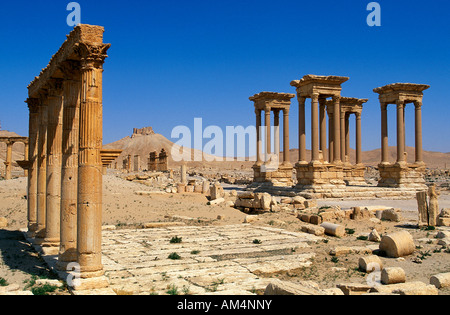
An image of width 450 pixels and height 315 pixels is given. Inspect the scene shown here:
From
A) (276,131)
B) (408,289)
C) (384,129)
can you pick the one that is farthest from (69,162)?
(384,129)

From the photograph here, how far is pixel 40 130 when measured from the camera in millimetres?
12289

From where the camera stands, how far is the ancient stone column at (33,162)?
42.8 feet

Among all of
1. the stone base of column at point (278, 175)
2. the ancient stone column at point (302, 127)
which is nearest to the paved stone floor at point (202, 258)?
the ancient stone column at point (302, 127)

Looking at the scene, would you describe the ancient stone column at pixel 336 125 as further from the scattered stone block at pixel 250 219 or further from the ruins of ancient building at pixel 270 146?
the scattered stone block at pixel 250 219

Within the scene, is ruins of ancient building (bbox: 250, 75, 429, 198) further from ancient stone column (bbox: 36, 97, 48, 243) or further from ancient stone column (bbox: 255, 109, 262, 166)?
ancient stone column (bbox: 36, 97, 48, 243)

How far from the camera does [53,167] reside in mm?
11117

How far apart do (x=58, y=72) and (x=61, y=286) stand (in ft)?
17.2

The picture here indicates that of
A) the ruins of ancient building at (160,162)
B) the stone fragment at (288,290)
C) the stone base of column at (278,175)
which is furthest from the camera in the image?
the ruins of ancient building at (160,162)

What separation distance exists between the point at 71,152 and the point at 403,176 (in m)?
25.4

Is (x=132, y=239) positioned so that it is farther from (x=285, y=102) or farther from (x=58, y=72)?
(x=285, y=102)

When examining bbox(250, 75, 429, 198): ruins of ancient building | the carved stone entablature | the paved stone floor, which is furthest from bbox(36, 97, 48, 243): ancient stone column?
bbox(250, 75, 429, 198): ruins of ancient building

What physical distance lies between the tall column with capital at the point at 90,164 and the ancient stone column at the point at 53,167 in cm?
319

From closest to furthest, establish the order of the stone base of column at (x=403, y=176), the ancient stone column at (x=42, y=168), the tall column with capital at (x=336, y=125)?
the ancient stone column at (x=42, y=168), the tall column with capital at (x=336, y=125), the stone base of column at (x=403, y=176)
